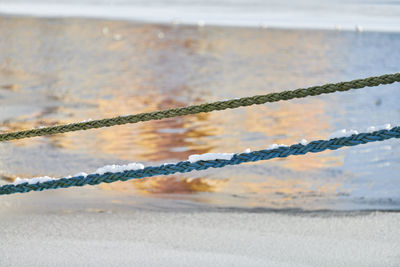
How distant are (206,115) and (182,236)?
409 cm

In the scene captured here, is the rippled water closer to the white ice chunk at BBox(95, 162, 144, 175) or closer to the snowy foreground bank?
the snowy foreground bank

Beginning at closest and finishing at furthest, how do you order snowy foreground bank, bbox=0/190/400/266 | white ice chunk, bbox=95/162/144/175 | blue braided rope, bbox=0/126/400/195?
1. blue braided rope, bbox=0/126/400/195
2. white ice chunk, bbox=95/162/144/175
3. snowy foreground bank, bbox=0/190/400/266

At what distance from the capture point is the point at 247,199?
172 inches

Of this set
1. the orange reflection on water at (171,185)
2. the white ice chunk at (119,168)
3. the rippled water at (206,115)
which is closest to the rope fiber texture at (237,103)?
the white ice chunk at (119,168)

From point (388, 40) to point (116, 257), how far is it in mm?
19182

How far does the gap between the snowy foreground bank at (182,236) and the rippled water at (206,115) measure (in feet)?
1.17

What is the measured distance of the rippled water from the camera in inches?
185

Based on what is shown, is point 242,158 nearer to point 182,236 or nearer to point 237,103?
point 237,103

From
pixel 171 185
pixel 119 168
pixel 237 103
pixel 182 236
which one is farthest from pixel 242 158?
pixel 171 185

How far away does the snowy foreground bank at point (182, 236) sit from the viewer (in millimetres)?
3176

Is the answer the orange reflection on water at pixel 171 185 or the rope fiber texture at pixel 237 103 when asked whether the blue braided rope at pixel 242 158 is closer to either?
the rope fiber texture at pixel 237 103

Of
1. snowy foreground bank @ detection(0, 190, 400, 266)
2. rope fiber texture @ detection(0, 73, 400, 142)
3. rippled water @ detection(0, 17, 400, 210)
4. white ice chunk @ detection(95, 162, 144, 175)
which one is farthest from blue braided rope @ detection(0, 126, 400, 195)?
rippled water @ detection(0, 17, 400, 210)

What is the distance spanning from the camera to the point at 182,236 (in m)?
3.51

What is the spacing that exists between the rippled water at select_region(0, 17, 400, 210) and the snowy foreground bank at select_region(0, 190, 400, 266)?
355 millimetres
